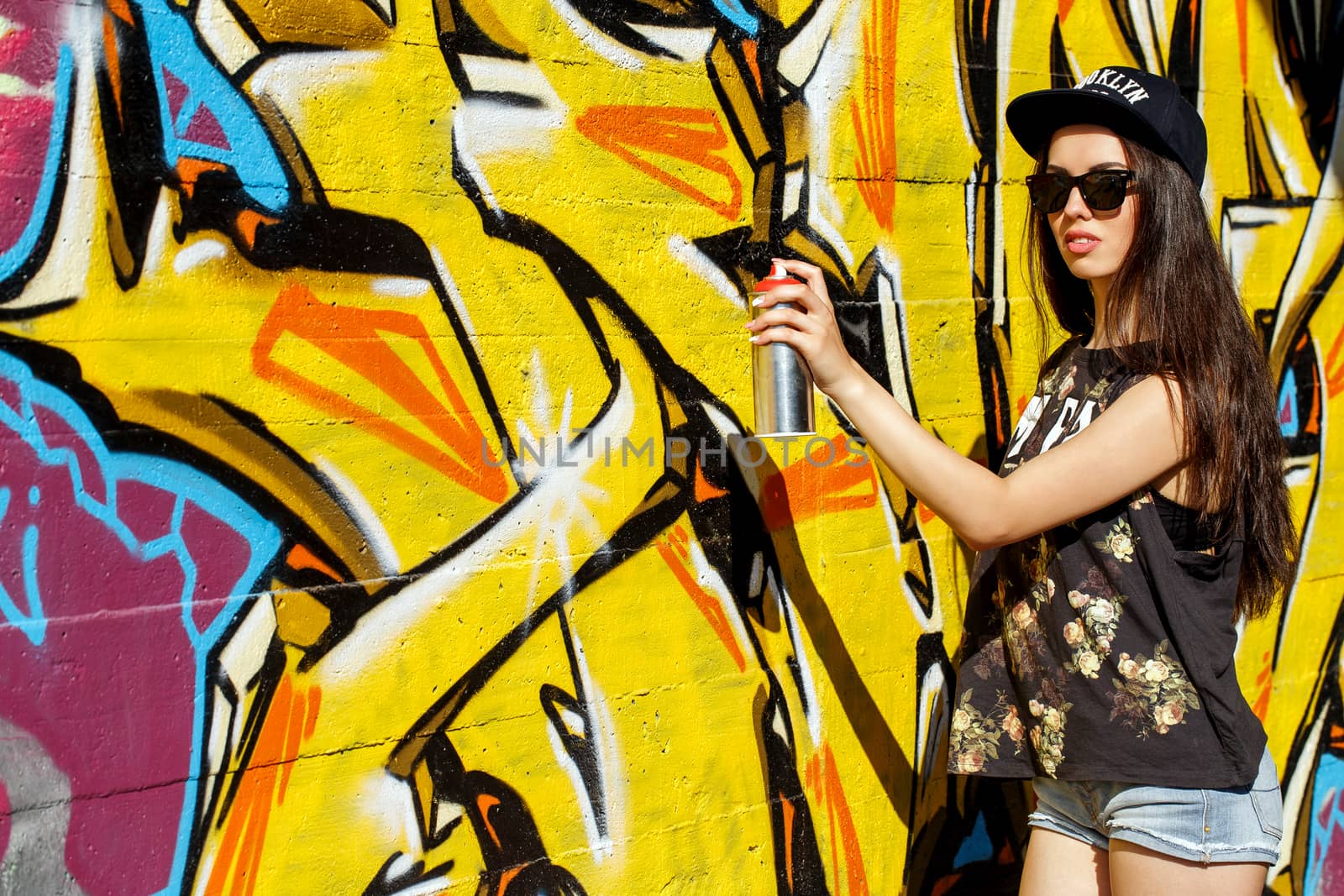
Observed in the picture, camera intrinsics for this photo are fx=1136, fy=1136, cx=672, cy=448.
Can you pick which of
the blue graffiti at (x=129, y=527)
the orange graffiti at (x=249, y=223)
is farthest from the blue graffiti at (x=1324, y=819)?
the orange graffiti at (x=249, y=223)

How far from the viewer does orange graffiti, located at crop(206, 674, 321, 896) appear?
2.15 m

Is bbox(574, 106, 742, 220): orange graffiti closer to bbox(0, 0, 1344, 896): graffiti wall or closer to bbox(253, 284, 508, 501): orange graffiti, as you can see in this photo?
bbox(0, 0, 1344, 896): graffiti wall

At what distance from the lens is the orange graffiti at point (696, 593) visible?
8.68ft

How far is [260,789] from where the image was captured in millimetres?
2172

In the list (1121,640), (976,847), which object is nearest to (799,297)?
(1121,640)

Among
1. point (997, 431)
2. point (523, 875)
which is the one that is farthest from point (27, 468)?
point (997, 431)

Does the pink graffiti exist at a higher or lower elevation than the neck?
higher

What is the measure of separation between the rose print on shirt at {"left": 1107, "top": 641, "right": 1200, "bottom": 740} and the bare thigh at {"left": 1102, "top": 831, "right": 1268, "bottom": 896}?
21 centimetres

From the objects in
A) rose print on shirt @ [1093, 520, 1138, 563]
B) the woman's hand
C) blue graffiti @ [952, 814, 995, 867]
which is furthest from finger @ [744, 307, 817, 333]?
blue graffiti @ [952, 814, 995, 867]

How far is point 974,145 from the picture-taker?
3.09m

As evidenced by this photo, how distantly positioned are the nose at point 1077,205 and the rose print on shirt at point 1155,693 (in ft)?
2.53

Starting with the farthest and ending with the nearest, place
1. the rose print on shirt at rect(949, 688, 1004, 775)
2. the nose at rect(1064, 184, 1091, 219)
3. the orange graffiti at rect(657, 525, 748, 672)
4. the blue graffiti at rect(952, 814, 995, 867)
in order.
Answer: the blue graffiti at rect(952, 814, 995, 867), the orange graffiti at rect(657, 525, 748, 672), the rose print on shirt at rect(949, 688, 1004, 775), the nose at rect(1064, 184, 1091, 219)

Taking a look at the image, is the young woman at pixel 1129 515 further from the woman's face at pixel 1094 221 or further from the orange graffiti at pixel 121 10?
the orange graffiti at pixel 121 10

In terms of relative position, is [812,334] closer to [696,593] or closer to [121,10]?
[696,593]
